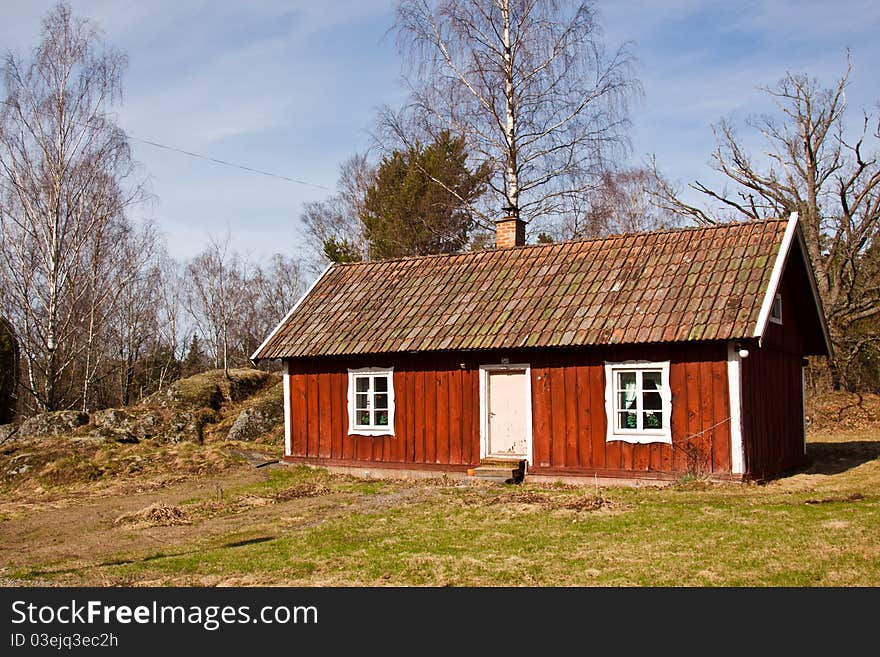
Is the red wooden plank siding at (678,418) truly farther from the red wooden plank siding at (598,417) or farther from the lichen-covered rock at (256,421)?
the lichen-covered rock at (256,421)

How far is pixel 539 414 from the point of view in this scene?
16.7 meters

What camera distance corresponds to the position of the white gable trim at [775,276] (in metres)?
14.0

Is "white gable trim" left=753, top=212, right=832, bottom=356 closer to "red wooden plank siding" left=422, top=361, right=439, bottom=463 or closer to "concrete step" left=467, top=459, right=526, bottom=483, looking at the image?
"concrete step" left=467, top=459, right=526, bottom=483

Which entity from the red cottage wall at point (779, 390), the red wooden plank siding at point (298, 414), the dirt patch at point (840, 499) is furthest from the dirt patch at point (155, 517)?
the dirt patch at point (840, 499)

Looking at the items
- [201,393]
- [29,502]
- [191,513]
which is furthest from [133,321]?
[191,513]

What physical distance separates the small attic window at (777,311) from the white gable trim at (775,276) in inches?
52.1

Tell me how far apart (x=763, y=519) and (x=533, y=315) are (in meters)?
6.84

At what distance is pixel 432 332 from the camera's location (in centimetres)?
1797

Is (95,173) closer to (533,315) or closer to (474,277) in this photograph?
(474,277)

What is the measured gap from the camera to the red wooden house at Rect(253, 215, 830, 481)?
1498 cm

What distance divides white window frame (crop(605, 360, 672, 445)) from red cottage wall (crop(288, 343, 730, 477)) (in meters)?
0.11

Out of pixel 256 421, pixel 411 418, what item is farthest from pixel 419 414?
pixel 256 421

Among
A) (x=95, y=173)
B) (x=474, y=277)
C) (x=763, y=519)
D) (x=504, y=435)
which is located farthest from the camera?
(x=95, y=173)

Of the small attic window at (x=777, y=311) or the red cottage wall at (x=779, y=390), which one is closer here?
the red cottage wall at (x=779, y=390)
